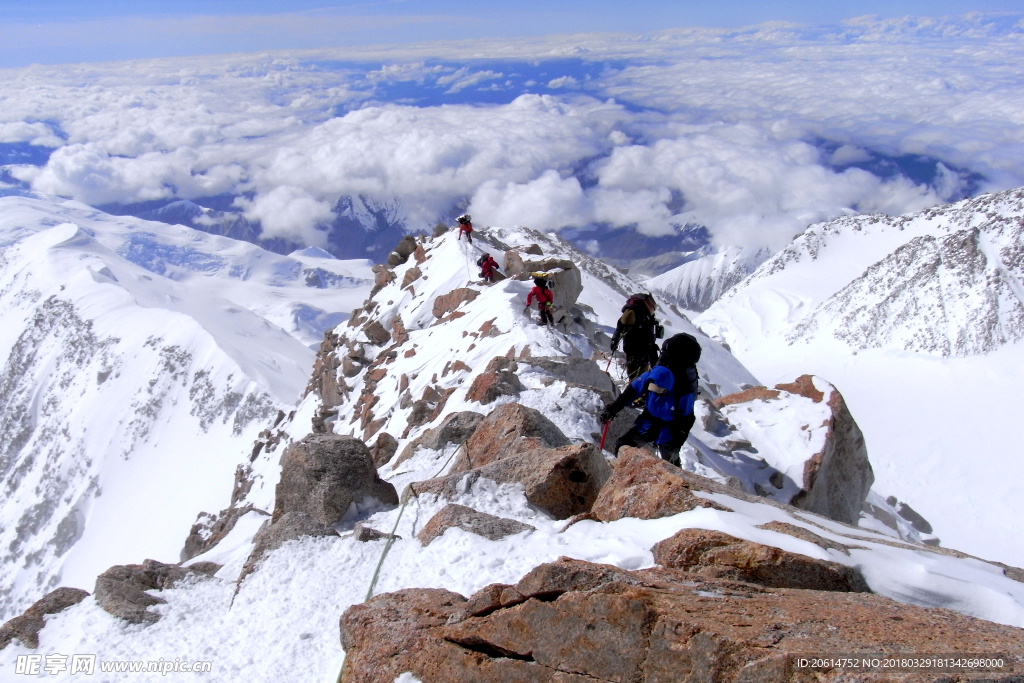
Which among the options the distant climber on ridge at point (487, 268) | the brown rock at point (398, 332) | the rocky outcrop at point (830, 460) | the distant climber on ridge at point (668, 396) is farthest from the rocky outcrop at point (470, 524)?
the brown rock at point (398, 332)

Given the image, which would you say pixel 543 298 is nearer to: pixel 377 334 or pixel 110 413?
pixel 377 334

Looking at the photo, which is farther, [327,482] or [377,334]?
[377,334]

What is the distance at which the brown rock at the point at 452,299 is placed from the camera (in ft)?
96.3

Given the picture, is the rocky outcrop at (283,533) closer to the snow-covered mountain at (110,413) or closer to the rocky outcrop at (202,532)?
the rocky outcrop at (202,532)

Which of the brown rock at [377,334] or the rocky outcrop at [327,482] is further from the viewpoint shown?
Result: the brown rock at [377,334]

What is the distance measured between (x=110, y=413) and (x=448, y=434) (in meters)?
75.4

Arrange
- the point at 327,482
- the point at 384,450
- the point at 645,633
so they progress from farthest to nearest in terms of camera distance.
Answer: the point at 384,450, the point at 327,482, the point at 645,633

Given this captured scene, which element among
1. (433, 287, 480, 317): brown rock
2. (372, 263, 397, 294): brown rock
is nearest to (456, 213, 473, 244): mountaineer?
(433, 287, 480, 317): brown rock

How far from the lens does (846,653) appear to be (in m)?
3.59

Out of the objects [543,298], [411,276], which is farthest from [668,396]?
[411,276]

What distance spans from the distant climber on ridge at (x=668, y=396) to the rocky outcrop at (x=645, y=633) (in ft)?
13.9

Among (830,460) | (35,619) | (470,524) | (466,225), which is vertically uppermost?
(470,524)

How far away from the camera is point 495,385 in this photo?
1494 centimetres

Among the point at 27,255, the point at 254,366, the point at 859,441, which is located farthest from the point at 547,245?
the point at 27,255
